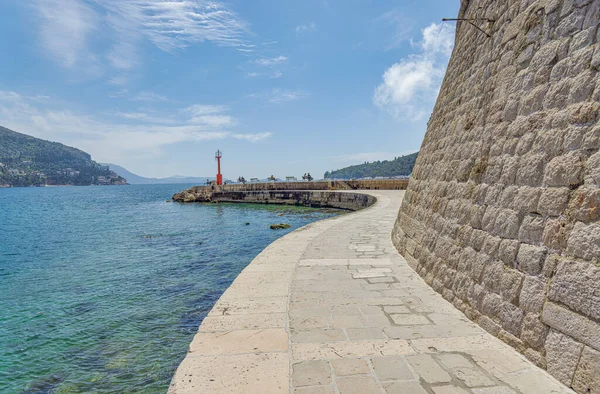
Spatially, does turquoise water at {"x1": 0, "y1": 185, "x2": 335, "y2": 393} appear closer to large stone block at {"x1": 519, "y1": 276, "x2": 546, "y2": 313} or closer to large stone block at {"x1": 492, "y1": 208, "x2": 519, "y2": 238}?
large stone block at {"x1": 519, "y1": 276, "x2": 546, "y2": 313}

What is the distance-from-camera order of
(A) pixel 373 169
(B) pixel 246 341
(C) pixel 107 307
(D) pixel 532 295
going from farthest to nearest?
(A) pixel 373 169
(C) pixel 107 307
(B) pixel 246 341
(D) pixel 532 295

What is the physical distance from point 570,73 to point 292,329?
3627mm

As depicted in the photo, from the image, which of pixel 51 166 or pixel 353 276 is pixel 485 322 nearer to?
pixel 353 276

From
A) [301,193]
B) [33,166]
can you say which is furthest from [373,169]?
[33,166]

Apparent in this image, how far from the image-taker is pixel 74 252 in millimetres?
13703

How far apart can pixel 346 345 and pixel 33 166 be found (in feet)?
743

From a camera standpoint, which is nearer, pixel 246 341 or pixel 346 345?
pixel 346 345

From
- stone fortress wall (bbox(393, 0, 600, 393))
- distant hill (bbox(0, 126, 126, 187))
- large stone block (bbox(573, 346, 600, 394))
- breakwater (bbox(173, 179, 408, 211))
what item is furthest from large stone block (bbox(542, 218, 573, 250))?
distant hill (bbox(0, 126, 126, 187))

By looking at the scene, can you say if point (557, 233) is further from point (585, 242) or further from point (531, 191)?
point (531, 191)

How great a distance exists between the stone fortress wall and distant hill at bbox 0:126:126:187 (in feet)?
686

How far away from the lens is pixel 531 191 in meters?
2.94

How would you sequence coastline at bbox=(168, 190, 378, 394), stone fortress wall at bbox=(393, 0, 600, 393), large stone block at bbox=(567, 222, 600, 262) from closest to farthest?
large stone block at bbox=(567, 222, 600, 262), stone fortress wall at bbox=(393, 0, 600, 393), coastline at bbox=(168, 190, 378, 394)

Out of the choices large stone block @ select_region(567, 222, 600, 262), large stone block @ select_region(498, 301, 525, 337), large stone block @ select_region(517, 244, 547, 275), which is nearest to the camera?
large stone block @ select_region(567, 222, 600, 262)

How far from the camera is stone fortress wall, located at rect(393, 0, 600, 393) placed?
2328 mm
